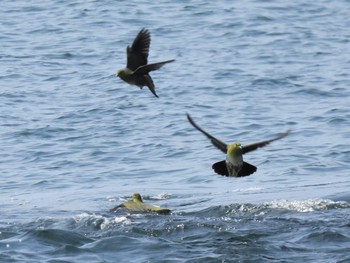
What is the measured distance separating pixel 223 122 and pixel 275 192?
16.2 feet

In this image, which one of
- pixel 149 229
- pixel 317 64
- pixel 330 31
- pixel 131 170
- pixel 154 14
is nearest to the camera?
pixel 149 229

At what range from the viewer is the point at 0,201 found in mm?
15398

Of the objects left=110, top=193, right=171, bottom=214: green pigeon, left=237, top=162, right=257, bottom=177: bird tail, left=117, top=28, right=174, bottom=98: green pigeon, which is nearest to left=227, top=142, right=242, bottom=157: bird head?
left=237, top=162, right=257, bottom=177: bird tail

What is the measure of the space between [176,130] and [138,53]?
8.21 meters

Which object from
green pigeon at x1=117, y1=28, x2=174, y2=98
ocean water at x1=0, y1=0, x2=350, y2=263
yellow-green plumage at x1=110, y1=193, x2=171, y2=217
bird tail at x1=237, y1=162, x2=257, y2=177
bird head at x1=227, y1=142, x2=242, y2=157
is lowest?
ocean water at x1=0, y1=0, x2=350, y2=263

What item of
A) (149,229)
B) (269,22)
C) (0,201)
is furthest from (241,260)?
(269,22)

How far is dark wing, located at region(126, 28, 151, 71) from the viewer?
Result: 37.5 feet

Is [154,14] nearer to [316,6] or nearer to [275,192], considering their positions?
[316,6]

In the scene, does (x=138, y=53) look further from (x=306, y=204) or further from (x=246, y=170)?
(x=306, y=204)

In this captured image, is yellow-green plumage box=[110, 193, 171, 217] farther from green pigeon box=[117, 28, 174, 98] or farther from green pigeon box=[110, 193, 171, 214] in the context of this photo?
green pigeon box=[117, 28, 174, 98]

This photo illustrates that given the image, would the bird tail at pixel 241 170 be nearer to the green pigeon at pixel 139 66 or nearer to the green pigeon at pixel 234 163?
the green pigeon at pixel 234 163

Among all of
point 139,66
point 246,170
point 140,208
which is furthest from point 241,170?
point 140,208

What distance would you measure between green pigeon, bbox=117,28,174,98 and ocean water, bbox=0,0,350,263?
6.18 ft

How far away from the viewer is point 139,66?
1137 centimetres
